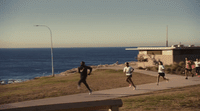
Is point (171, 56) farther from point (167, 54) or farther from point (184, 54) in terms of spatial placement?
point (184, 54)

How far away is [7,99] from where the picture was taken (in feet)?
37.5

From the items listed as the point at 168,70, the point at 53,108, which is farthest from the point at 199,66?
the point at 53,108

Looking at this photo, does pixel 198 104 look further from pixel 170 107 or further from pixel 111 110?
pixel 111 110

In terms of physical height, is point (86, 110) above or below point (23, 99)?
above

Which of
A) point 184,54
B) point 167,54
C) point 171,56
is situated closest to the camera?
point 171,56

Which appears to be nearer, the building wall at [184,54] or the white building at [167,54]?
the white building at [167,54]

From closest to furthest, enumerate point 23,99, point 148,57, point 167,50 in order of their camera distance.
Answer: point 23,99
point 167,50
point 148,57

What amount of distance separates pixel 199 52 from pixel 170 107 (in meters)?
28.6

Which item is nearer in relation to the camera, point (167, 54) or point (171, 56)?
point (171, 56)

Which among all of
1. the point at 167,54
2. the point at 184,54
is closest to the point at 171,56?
the point at 167,54

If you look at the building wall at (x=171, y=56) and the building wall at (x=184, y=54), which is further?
the building wall at (x=184, y=54)

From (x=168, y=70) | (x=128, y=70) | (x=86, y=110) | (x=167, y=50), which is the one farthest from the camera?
(x=167, y=50)

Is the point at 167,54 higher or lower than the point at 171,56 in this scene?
higher

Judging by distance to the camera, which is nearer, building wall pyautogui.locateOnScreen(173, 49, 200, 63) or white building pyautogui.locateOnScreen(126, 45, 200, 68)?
white building pyautogui.locateOnScreen(126, 45, 200, 68)
